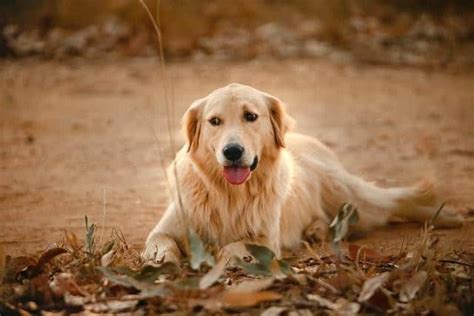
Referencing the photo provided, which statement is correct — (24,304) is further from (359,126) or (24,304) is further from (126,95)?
(126,95)

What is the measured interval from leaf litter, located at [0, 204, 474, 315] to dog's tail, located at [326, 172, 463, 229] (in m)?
2.22

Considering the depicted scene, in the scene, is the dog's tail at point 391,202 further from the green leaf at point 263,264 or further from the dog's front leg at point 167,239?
the green leaf at point 263,264

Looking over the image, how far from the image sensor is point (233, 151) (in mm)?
4895

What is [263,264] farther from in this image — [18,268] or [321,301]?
[18,268]

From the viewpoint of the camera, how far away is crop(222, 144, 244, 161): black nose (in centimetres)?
489

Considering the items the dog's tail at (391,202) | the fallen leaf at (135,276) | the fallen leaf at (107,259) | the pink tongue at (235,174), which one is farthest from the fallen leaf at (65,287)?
the dog's tail at (391,202)

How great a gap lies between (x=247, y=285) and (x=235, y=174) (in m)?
1.42

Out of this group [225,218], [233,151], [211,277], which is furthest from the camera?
[225,218]

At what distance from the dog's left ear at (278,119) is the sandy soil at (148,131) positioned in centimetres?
99

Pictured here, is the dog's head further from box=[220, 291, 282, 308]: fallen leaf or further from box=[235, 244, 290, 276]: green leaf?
box=[220, 291, 282, 308]: fallen leaf

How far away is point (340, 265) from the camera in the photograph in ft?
12.8

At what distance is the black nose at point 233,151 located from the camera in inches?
192

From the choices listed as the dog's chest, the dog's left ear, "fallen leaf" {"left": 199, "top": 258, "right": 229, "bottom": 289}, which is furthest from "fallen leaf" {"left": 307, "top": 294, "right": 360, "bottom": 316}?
the dog's left ear

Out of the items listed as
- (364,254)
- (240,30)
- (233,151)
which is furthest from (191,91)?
(364,254)
